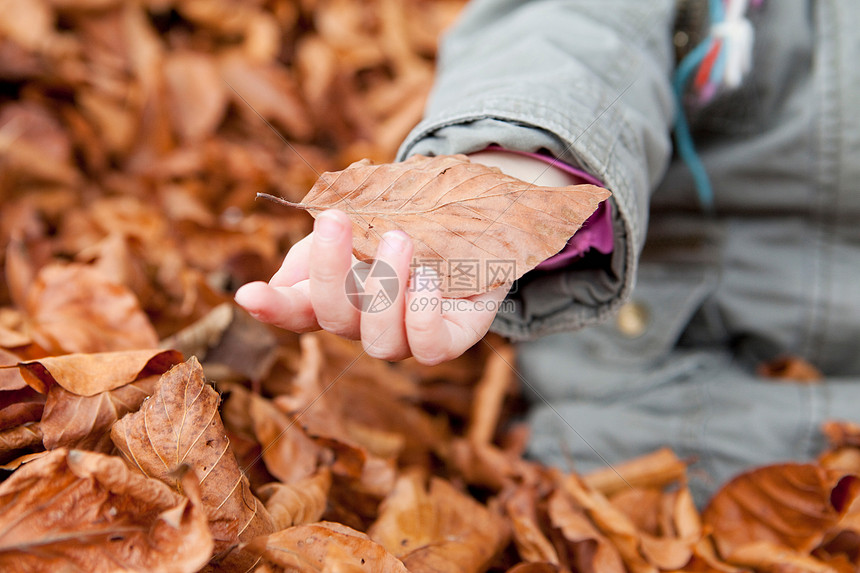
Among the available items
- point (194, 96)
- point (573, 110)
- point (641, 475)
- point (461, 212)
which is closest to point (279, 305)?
point (461, 212)

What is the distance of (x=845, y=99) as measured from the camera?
3.24 feet

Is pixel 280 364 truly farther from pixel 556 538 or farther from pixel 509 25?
pixel 509 25

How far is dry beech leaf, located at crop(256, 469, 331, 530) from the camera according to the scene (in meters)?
0.60

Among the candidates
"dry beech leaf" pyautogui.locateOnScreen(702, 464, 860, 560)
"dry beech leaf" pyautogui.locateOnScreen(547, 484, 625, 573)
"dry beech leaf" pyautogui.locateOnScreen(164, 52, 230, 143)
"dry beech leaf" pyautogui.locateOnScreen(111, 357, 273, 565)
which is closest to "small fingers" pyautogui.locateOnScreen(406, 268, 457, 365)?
"dry beech leaf" pyautogui.locateOnScreen(111, 357, 273, 565)

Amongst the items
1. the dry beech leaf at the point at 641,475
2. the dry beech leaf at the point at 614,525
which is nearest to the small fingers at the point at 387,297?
the dry beech leaf at the point at 614,525

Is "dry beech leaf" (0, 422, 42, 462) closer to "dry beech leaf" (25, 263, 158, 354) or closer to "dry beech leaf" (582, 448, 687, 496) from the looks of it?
"dry beech leaf" (25, 263, 158, 354)

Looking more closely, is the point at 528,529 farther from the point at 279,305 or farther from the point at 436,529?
the point at 279,305

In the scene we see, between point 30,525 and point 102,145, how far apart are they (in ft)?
Answer: 3.70

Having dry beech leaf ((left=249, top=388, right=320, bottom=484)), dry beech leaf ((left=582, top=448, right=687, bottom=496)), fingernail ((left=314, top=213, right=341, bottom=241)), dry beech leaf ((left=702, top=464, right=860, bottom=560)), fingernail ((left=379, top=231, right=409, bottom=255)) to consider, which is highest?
fingernail ((left=314, top=213, right=341, bottom=241))

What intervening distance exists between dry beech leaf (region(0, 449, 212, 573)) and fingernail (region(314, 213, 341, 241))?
23 centimetres

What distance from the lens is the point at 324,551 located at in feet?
1.75

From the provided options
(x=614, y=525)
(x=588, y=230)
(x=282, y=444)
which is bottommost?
(x=614, y=525)

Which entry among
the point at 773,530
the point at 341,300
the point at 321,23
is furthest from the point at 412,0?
the point at 773,530

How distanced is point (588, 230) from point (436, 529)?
42cm
